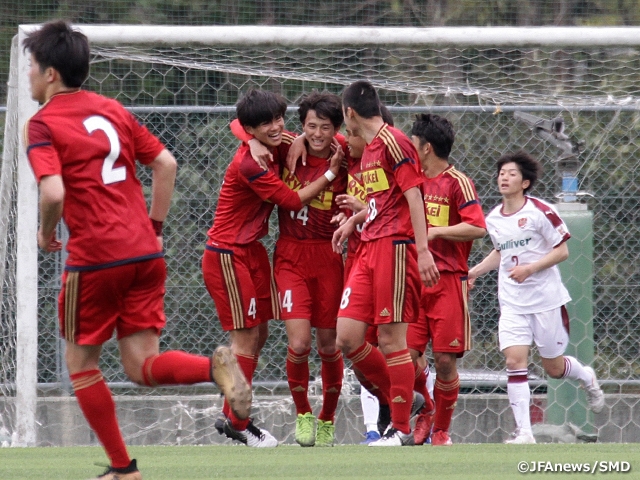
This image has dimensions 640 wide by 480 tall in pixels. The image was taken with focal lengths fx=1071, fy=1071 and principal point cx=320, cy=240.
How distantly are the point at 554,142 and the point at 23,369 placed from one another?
13.6 ft

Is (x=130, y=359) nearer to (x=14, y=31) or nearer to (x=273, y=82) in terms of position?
(x=273, y=82)

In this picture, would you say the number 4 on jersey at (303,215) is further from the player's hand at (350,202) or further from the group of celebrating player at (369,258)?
the player's hand at (350,202)

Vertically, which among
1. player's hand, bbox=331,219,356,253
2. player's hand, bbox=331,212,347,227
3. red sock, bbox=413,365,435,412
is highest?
player's hand, bbox=331,212,347,227

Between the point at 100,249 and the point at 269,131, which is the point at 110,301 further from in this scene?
the point at 269,131

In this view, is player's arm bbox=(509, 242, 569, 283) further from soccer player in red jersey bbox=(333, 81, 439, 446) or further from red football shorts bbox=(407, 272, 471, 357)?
soccer player in red jersey bbox=(333, 81, 439, 446)

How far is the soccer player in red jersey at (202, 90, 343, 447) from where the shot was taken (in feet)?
20.0

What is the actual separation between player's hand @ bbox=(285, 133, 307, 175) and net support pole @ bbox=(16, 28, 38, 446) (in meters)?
2.11

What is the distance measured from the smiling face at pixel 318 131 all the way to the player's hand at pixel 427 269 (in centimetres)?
108

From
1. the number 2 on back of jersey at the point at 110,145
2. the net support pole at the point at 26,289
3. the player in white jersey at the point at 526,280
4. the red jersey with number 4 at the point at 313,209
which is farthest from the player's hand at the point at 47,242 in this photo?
the player in white jersey at the point at 526,280

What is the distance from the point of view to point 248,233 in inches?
246

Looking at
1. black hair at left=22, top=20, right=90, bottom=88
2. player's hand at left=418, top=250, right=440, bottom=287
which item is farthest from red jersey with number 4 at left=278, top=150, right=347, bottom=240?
black hair at left=22, top=20, right=90, bottom=88

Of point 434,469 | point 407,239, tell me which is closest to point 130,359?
point 434,469

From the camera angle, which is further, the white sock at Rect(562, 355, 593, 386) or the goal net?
the goal net

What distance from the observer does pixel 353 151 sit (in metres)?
6.21
